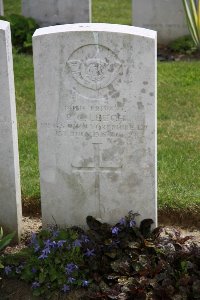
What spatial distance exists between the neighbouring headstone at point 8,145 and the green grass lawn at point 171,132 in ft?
1.92

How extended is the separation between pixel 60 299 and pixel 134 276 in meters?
0.48

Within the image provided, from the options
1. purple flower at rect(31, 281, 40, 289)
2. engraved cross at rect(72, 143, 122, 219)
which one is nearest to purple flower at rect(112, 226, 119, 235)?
engraved cross at rect(72, 143, 122, 219)

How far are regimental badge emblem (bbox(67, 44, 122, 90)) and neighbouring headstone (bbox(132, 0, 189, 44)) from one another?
5.63 metres

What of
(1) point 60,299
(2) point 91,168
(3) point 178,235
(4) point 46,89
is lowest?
(1) point 60,299

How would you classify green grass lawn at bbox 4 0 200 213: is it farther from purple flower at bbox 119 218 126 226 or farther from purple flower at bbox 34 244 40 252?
purple flower at bbox 34 244 40 252

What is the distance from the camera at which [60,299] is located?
4621mm

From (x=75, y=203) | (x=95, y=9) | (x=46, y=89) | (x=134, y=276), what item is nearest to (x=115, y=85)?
(x=46, y=89)

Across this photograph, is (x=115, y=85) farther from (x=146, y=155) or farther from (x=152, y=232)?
(x=152, y=232)

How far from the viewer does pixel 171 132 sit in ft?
23.6

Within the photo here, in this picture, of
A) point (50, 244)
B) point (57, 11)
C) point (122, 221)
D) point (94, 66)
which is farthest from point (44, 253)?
point (57, 11)

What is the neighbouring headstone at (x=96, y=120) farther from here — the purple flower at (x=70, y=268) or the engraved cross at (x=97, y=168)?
the purple flower at (x=70, y=268)

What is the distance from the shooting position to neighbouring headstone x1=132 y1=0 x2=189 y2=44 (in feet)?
33.4

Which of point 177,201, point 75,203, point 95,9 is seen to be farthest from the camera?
point 95,9

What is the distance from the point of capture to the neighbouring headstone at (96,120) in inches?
186
